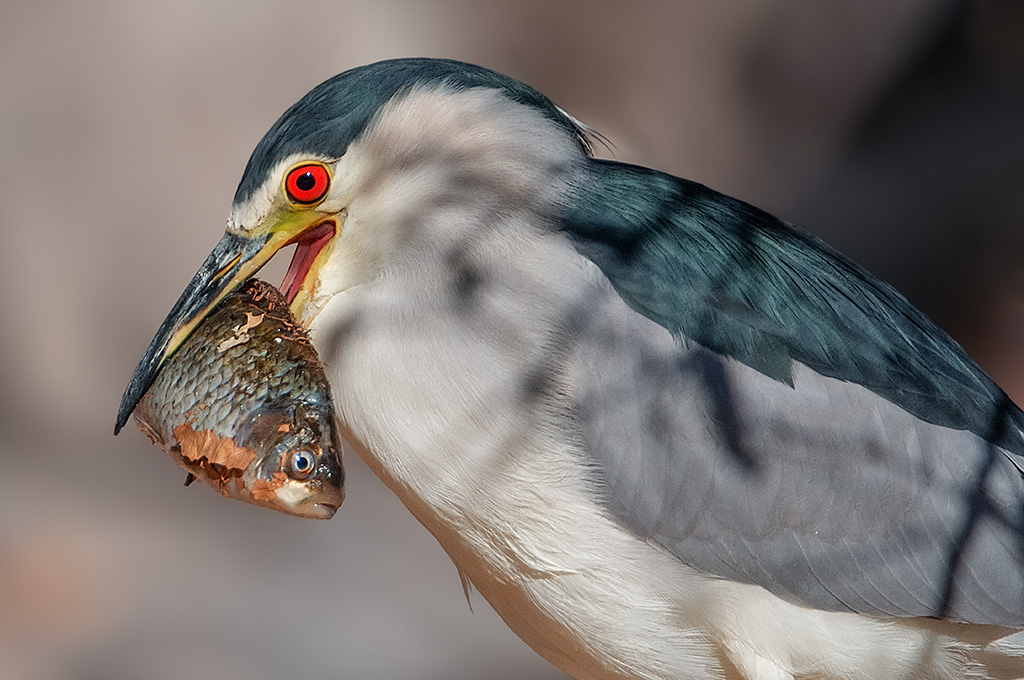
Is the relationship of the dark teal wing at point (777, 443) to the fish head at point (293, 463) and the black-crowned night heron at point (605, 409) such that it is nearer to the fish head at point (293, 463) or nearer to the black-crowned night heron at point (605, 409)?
the black-crowned night heron at point (605, 409)

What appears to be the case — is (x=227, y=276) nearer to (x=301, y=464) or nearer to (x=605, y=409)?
(x=301, y=464)

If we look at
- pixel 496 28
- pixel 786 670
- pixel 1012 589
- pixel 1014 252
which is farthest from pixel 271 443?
pixel 1014 252

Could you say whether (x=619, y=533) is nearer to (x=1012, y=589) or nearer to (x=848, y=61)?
(x=1012, y=589)

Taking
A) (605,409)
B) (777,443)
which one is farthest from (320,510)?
(777,443)

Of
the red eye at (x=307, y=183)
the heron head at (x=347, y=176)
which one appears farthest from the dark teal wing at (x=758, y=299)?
the red eye at (x=307, y=183)

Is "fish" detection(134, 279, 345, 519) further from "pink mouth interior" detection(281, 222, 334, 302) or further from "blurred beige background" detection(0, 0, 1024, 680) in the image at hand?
"blurred beige background" detection(0, 0, 1024, 680)
